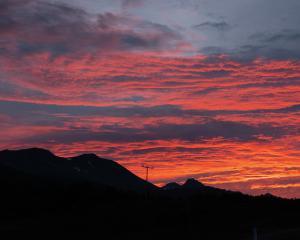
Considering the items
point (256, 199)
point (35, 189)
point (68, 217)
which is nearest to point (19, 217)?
point (68, 217)

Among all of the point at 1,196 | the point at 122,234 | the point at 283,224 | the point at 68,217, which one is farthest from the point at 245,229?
the point at 1,196

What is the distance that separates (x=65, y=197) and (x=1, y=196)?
9.01m

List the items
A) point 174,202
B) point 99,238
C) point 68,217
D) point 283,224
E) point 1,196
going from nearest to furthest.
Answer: point 99,238, point 283,224, point 68,217, point 174,202, point 1,196

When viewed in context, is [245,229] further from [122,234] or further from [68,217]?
[68,217]

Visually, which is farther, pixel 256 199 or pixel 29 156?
pixel 29 156

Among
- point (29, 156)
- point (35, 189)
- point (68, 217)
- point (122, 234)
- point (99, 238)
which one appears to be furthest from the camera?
point (29, 156)

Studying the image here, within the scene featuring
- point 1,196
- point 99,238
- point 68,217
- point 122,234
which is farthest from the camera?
point 1,196

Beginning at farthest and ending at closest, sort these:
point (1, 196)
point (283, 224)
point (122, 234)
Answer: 1. point (1, 196)
2. point (283, 224)
3. point (122, 234)

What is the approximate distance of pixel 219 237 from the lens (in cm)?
4291

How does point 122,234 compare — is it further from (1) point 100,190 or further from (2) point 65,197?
(1) point 100,190

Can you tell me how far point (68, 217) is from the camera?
2295 inches

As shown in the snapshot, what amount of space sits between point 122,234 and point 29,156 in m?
160

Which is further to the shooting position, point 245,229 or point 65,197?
point 65,197

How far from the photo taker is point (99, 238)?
140 ft
